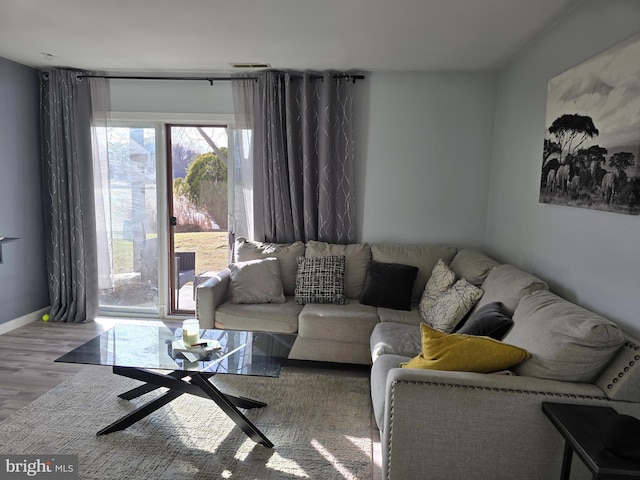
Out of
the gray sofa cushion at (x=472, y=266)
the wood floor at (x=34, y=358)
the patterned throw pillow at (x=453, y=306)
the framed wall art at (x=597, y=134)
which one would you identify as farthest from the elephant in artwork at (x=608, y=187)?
the wood floor at (x=34, y=358)

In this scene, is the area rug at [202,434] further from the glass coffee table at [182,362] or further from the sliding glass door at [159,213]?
the sliding glass door at [159,213]

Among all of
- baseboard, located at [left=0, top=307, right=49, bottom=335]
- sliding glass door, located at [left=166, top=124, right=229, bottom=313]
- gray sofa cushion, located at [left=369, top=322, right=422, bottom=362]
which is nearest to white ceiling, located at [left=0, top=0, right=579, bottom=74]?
sliding glass door, located at [left=166, top=124, right=229, bottom=313]

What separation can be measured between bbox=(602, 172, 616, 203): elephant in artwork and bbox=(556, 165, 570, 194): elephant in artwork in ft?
1.20

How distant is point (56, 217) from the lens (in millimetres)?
4223

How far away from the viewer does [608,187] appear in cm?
207

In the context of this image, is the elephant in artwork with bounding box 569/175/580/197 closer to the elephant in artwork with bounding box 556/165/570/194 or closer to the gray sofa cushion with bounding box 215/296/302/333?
the elephant in artwork with bounding box 556/165/570/194

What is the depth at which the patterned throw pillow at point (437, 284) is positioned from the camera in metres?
3.21

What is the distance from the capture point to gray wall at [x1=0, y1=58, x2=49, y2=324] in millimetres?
3848

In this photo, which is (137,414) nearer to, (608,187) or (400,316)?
(400,316)

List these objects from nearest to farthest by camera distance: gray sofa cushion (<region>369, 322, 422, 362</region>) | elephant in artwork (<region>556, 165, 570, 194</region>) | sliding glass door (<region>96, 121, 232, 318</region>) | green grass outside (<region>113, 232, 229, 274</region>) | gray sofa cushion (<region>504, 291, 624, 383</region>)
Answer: gray sofa cushion (<region>504, 291, 624, 383</region>)
elephant in artwork (<region>556, 165, 570, 194</region>)
gray sofa cushion (<region>369, 322, 422, 362</region>)
sliding glass door (<region>96, 121, 232, 318</region>)
green grass outside (<region>113, 232, 229, 274</region>)

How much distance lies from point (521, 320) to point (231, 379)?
1.96 meters

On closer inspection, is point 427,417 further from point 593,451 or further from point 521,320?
point 521,320

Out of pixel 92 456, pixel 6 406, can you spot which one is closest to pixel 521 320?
pixel 92 456

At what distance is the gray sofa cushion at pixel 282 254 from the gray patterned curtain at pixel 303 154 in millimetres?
193
